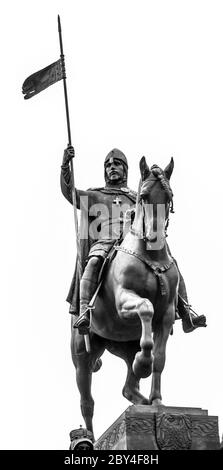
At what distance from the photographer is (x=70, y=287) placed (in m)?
33.4

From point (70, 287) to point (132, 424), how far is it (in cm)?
440

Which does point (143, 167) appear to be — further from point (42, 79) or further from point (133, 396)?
point (42, 79)

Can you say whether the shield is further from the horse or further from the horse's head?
the horse's head

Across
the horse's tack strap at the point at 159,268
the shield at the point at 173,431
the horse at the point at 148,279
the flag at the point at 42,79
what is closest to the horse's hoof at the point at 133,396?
the horse at the point at 148,279

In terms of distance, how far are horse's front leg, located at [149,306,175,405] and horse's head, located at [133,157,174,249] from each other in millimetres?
1196

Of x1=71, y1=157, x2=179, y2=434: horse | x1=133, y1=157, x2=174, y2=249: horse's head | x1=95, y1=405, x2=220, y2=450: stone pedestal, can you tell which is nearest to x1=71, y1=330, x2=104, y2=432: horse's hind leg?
x1=71, y1=157, x2=179, y2=434: horse

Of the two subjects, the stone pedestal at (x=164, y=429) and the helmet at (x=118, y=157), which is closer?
the stone pedestal at (x=164, y=429)

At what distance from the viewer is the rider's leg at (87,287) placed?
31.6 m

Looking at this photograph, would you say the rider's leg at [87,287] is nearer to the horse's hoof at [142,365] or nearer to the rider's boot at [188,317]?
the rider's boot at [188,317]

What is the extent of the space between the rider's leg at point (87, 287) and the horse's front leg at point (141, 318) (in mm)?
1020

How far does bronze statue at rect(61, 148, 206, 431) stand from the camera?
1205 inches

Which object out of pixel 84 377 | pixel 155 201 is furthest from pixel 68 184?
pixel 84 377

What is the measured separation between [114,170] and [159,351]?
4201mm
